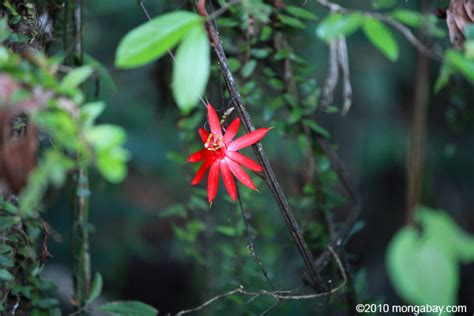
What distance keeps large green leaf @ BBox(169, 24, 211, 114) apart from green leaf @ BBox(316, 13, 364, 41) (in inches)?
5.4

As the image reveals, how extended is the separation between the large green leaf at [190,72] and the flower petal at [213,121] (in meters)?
0.36

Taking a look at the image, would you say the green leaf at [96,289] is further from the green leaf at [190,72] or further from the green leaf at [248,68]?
the green leaf at [190,72]

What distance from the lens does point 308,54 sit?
2.05 m

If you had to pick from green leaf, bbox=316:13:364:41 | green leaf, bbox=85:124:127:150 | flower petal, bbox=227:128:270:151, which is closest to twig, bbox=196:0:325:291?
flower petal, bbox=227:128:270:151

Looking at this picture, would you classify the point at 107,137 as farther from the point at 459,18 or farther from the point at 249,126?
the point at 459,18

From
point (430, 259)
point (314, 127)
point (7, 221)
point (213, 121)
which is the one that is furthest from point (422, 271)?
point (314, 127)

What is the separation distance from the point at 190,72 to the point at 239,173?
41 centimetres

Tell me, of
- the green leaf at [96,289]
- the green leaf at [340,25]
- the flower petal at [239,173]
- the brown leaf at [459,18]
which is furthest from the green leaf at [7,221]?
the brown leaf at [459,18]

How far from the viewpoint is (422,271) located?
0.49m

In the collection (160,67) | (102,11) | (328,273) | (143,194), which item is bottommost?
(143,194)

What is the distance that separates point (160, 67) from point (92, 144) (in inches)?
38.8

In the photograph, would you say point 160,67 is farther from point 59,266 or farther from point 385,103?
point 385,103

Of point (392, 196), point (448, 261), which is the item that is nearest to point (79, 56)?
point (448, 261)

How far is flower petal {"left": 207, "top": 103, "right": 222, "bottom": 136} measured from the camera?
36.2 inches
